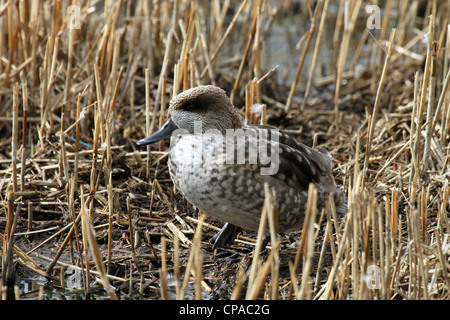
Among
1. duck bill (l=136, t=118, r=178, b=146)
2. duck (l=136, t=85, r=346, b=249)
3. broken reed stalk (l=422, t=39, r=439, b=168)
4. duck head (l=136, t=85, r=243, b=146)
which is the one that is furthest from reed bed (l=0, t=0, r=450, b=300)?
duck head (l=136, t=85, r=243, b=146)

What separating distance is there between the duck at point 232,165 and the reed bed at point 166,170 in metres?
0.24

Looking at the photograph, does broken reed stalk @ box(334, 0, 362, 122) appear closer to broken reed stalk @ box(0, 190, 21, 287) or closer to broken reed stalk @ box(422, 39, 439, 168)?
broken reed stalk @ box(422, 39, 439, 168)

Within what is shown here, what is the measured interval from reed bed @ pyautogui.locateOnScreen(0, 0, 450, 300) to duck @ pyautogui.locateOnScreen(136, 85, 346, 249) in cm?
24

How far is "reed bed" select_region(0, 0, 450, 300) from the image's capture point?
9.34ft

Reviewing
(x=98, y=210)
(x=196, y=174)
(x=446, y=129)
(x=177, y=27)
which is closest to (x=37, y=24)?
(x=177, y=27)

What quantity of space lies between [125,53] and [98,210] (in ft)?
7.98

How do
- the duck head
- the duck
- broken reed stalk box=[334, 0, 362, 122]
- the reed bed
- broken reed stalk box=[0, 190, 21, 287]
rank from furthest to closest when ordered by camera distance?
broken reed stalk box=[334, 0, 362, 122] → the duck head → the duck → broken reed stalk box=[0, 190, 21, 287] → the reed bed

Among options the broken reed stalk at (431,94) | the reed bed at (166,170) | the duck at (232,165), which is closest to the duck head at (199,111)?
the duck at (232,165)

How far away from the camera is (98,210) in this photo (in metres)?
4.08

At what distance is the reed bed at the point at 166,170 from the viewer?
9.34 feet

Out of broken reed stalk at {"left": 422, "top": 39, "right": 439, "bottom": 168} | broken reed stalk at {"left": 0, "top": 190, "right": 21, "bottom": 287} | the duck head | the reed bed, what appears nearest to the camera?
the reed bed

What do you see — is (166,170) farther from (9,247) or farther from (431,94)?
(431,94)

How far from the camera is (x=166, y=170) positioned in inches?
180

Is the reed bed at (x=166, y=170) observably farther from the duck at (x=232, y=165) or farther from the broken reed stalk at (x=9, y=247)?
the duck at (x=232, y=165)
